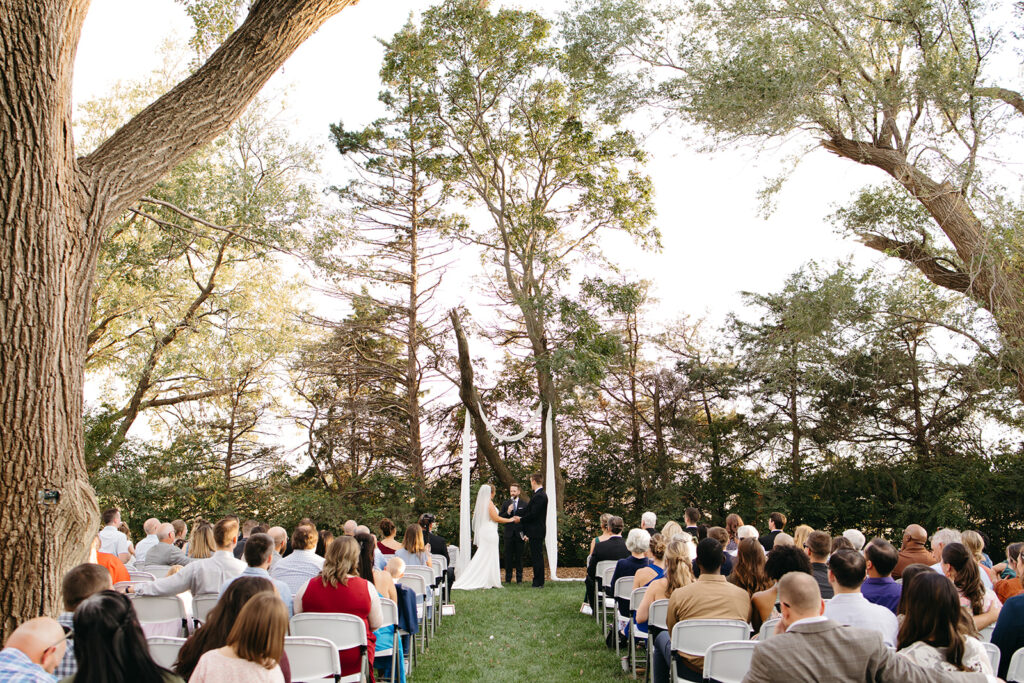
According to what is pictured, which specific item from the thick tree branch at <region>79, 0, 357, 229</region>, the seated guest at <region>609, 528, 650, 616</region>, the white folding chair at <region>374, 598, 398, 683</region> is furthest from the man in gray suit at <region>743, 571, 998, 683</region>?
the thick tree branch at <region>79, 0, 357, 229</region>

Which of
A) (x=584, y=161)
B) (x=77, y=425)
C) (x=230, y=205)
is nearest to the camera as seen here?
(x=77, y=425)

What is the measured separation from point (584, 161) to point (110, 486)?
1111 cm

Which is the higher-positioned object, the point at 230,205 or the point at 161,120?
the point at 230,205

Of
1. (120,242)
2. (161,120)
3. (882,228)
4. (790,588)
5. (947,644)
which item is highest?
(120,242)

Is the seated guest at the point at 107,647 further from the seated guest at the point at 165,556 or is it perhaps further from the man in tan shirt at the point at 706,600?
the seated guest at the point at 165,556

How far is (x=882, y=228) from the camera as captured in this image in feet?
43.0

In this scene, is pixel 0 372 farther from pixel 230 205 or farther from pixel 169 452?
pixel 169 452

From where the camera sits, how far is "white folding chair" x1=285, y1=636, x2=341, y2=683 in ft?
13.3

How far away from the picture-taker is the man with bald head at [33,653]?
101 inches

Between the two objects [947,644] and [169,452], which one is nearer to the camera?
[947,644]

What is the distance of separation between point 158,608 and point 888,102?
11838 millimetres

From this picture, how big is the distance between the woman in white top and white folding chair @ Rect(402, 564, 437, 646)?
4536 millimetres

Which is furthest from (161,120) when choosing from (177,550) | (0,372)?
(177,550)

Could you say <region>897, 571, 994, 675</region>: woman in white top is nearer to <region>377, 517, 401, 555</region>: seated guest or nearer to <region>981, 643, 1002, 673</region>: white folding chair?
<region>981, 643, 1002, 673</region>: white folding chair
